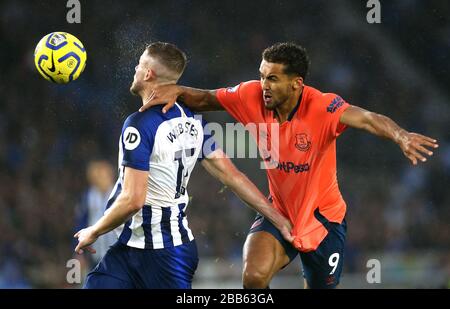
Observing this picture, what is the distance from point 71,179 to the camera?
34.2 ft

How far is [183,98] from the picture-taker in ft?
18.3

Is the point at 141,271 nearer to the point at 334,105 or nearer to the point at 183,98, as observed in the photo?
the point at 183,98

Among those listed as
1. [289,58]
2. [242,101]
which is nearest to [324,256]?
[242,101]

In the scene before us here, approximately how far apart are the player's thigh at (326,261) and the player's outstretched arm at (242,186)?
32 centimetres

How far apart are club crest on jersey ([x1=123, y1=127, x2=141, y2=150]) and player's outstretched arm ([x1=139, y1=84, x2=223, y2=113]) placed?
7.7 inches

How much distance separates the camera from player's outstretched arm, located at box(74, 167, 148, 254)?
15.1ft

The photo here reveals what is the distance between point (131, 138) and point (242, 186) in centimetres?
99

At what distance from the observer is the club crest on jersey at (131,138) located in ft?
15.5

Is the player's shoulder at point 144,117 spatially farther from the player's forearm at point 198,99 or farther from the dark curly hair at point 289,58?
the dark curly hair at point 289,58

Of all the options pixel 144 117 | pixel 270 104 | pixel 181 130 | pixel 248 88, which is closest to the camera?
pixel 144 117

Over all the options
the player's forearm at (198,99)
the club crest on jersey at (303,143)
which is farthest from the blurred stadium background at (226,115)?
the club crest on jersey at (303,143)

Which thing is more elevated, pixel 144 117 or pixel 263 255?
pixel 144 117

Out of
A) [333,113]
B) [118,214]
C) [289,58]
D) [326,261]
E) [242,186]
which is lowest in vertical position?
[326,261]
